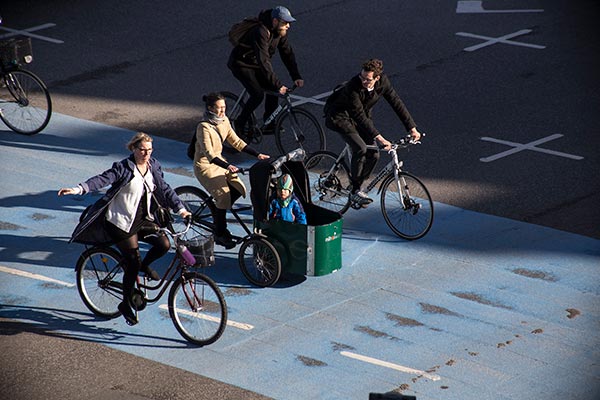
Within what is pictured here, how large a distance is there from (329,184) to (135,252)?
11.5 feet

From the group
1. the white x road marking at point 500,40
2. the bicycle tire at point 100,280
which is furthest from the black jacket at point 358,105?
the white x road marking at point 500,40

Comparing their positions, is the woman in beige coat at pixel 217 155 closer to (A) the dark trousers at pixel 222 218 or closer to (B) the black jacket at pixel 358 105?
(A) the dark trousers at pixel 222 218

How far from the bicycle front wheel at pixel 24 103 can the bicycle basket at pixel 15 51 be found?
0.17 meters

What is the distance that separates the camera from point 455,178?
1389cm

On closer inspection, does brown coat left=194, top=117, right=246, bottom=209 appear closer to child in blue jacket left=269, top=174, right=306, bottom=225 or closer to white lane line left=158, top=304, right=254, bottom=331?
child in blue jacket left=269, top=174, right=306, bottom=225

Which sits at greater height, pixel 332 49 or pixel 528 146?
pixel 332 49

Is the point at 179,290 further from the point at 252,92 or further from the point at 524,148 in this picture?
the point at 524,148

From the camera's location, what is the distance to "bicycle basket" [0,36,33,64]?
48.6 feet

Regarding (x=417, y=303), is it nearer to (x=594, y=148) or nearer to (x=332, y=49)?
(x=594, y=148)

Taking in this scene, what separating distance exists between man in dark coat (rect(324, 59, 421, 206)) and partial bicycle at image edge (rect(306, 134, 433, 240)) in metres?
0.12

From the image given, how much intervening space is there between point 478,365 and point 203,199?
3785mm

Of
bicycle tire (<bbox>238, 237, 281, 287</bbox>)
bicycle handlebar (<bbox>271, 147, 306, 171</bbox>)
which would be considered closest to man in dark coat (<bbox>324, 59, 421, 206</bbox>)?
bicycle handlebar (<bbox>271, 147, 306, 171</bbox>)

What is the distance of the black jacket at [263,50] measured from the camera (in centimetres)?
1391

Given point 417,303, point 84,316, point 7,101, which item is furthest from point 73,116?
point 417,303
